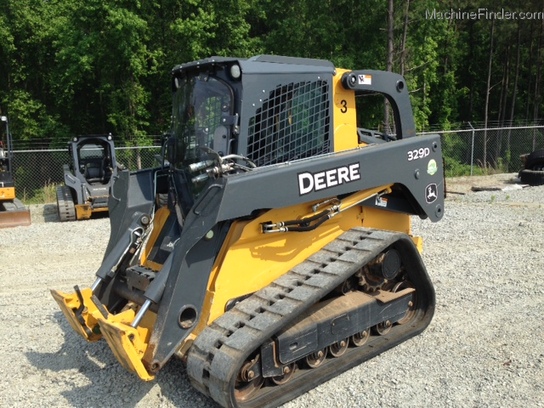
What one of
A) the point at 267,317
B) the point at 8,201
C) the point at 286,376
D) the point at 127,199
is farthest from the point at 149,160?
the point at 267,317

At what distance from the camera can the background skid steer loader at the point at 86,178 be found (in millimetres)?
12344

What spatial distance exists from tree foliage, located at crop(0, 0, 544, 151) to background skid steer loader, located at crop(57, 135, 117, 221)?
22.6ft

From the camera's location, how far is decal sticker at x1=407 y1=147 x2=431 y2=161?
5004 mm

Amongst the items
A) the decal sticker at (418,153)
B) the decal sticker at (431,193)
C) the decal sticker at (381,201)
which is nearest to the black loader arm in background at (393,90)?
the decal sticker at (418,153)

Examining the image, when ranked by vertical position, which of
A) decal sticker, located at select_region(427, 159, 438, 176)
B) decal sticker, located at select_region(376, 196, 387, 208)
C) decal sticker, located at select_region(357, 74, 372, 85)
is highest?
decal sticker, located at select_region(357, 74, 372, 85)

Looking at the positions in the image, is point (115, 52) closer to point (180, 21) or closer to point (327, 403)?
point (180, 21)

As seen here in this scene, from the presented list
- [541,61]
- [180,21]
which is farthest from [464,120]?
[180,21]

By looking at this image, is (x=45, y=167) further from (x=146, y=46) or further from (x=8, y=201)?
(x=146, y=46)

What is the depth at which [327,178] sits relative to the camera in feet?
14.1

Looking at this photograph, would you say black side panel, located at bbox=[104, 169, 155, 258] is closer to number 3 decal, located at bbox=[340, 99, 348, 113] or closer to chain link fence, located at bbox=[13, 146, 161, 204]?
number 3 decal, located at bbox=[340, 99, 348, 113]

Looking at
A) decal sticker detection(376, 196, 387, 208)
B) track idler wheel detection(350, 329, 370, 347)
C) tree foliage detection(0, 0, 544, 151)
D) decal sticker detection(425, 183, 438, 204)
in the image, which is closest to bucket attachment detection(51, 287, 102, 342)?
track idler wheel detection(350, 329, 370, 347)

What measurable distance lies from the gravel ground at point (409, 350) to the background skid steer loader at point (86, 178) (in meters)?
3.85

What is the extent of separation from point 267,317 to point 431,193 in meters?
2.40

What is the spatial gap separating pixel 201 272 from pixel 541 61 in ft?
100.0
